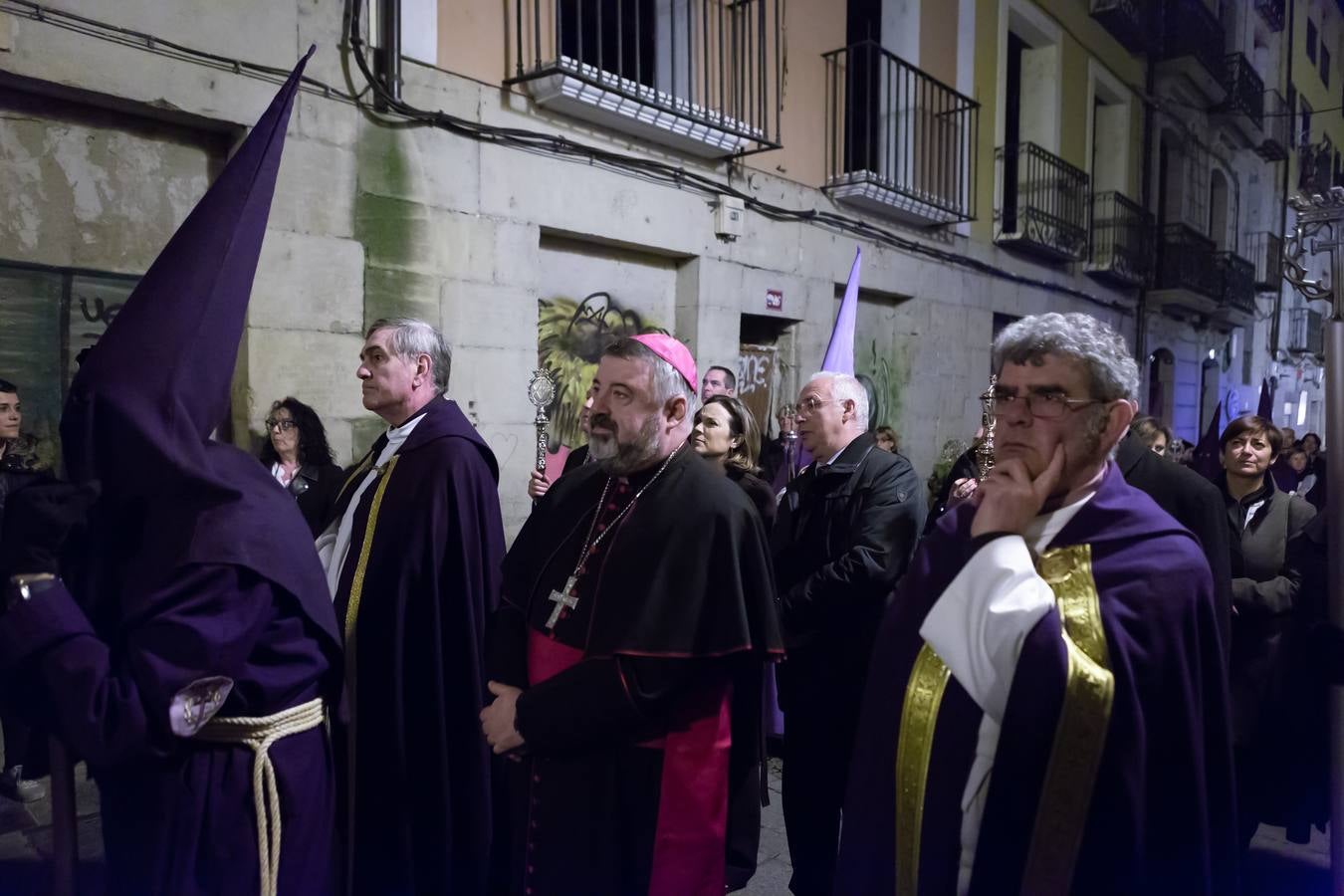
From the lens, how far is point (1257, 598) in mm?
3750

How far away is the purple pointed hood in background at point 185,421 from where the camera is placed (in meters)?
1.76

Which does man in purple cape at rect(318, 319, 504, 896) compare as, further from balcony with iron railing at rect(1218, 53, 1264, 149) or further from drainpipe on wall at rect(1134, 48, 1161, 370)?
balcony with iron railing at rect(1218, 53, 1264, 149)

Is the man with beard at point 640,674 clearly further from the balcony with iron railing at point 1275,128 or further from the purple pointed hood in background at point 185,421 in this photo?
the balcony with iron railing at point 1275,128

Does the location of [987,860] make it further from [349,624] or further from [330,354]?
[330,354]

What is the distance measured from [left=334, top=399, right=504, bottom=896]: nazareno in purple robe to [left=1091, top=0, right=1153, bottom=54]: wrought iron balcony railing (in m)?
13.5

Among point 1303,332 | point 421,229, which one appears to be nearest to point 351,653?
point 421,229

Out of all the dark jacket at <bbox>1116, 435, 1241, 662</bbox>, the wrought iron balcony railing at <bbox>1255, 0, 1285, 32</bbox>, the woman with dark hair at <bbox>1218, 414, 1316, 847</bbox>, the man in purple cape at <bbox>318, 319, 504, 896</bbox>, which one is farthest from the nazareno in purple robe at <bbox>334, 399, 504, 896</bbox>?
the wrought iron balcony railing at <bbox>1255, 0, 1285, 32</bbox>

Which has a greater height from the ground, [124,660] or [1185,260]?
[1185,260]

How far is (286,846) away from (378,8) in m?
5.02

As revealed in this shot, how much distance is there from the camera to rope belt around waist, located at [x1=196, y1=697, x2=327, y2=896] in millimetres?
1933

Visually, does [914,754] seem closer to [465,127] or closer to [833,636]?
[833,636]

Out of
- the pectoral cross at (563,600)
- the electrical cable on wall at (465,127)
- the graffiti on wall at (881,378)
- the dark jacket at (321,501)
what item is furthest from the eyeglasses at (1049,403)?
the graffiti on wall at (881,378)

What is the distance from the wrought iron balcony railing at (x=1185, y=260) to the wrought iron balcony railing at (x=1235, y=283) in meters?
0.88

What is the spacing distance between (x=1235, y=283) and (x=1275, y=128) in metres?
5.50
